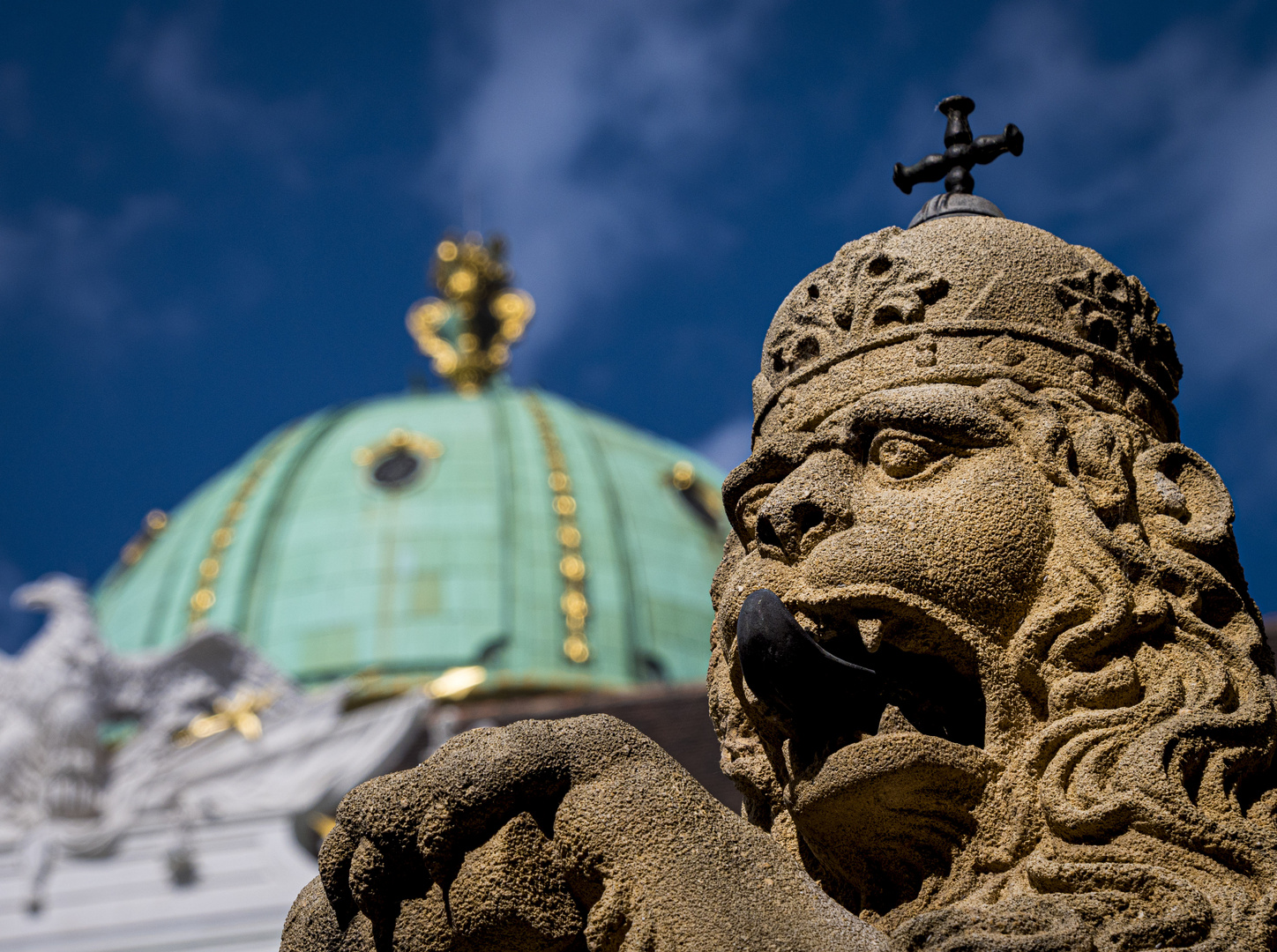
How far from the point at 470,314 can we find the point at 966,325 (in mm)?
34197

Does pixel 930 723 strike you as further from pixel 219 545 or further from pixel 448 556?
pixel 219 545

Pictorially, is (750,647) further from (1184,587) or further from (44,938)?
(44,938)

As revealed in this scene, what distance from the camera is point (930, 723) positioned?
4.00m

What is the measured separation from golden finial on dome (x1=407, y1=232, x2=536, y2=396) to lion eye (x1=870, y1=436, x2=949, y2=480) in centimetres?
3342

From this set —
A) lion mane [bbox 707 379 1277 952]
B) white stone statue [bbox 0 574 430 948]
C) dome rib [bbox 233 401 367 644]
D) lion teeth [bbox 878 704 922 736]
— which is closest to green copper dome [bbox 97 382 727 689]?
dome rib [bbox 233 401 367 644]

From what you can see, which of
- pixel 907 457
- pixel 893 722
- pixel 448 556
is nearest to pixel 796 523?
pixel 907 457

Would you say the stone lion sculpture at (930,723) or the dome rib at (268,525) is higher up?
the dome rib at (268,525)

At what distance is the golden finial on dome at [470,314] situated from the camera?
124ft

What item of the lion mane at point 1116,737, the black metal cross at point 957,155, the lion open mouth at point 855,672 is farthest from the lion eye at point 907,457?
the black metal cross at point 957,155

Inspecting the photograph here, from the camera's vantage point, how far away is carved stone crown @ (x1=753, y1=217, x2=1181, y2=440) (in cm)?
443

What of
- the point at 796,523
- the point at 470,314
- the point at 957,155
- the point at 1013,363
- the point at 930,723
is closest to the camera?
the point at 930,723

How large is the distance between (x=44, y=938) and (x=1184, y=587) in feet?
53.8

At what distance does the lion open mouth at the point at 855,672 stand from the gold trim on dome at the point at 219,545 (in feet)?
85.1

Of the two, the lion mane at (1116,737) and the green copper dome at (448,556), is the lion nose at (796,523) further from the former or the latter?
the green copper dome at (448,556)
